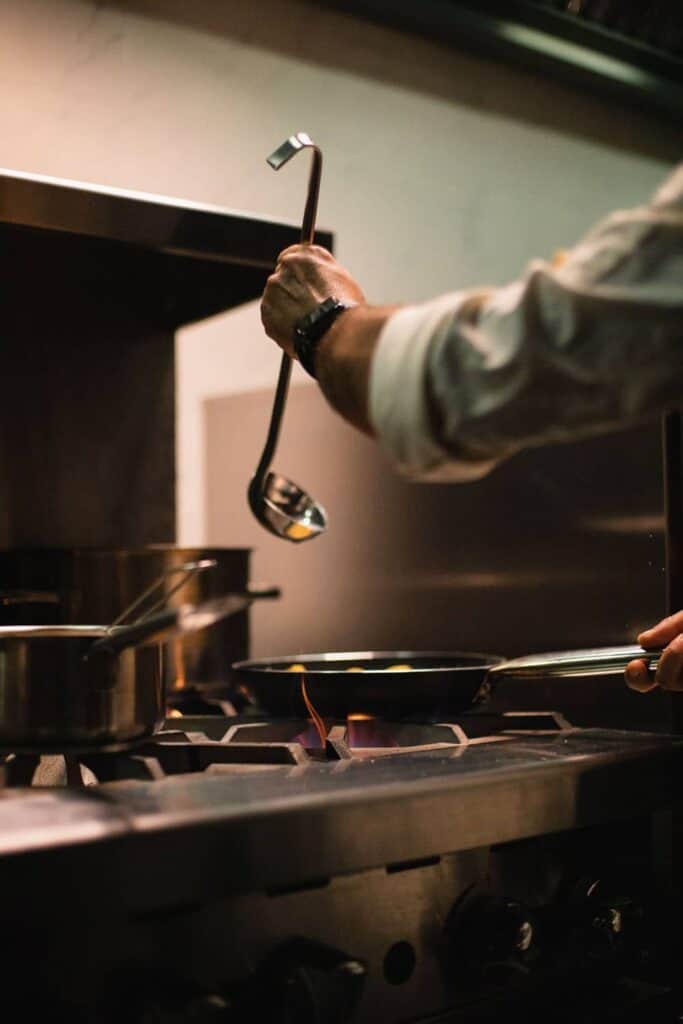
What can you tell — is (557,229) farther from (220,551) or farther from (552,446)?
(220,551)

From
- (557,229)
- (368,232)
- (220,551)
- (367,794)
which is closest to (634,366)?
(367,794)

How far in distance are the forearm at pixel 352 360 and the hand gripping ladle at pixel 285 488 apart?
24 cm

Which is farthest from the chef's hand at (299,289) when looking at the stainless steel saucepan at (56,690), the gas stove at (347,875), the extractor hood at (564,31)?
the extractor hood at (564,31)

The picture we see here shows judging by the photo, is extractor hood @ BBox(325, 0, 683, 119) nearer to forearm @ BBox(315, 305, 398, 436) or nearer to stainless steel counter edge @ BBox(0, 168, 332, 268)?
stainless steel counter edge @ BBox(0, 168, 332, 268)

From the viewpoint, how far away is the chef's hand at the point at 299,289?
1.03 meters

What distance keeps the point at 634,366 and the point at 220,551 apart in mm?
826

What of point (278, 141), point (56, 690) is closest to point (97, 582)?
point (56, 690)

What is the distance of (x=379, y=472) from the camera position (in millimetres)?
1787

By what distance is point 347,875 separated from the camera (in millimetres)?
855

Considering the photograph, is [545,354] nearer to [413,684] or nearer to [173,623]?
[173,623]

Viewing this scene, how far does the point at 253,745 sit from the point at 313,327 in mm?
386

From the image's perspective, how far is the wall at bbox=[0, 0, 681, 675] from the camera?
1995 mm

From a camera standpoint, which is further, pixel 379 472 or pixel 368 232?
pixel 368 232

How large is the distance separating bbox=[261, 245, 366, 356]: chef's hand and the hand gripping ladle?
11 cm
